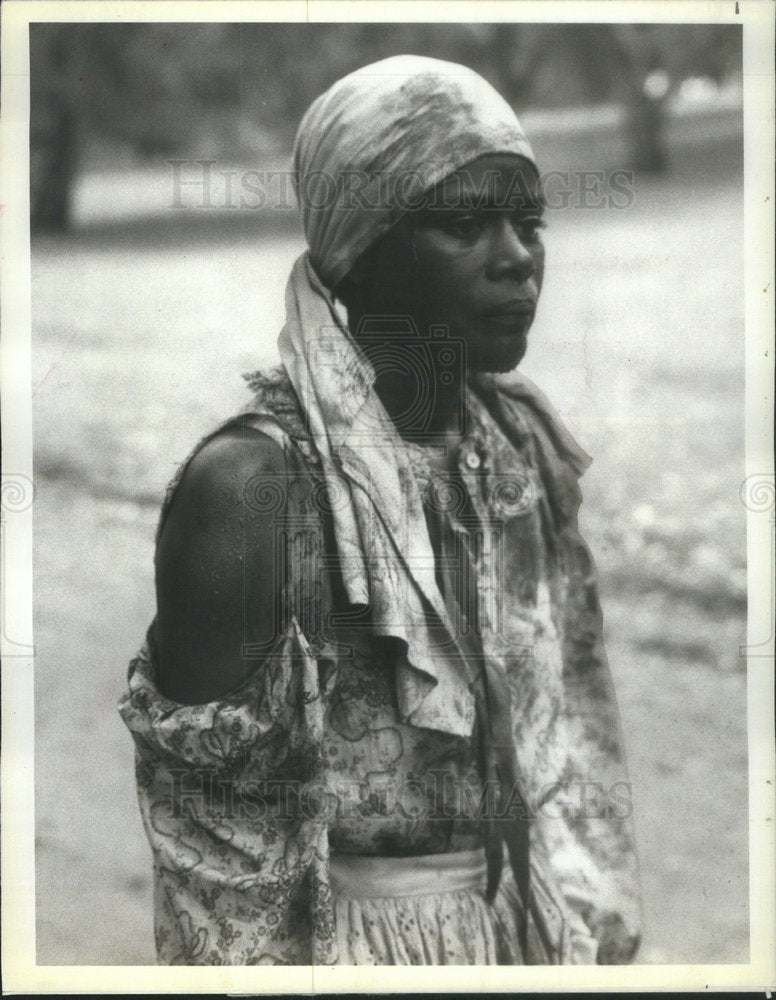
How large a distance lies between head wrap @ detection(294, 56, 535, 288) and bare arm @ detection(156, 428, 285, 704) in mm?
555

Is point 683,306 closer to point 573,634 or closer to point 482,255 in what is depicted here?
point 482,255

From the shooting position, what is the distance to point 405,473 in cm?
331

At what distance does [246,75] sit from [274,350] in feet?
2.45

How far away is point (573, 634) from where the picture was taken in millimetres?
3418

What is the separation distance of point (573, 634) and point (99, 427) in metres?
1.39

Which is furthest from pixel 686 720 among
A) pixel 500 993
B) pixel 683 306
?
pixel 683 306

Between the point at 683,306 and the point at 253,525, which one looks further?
the point at 683,306

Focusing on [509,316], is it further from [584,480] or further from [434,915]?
[434,915]

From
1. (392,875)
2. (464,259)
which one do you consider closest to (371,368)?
(464,259)

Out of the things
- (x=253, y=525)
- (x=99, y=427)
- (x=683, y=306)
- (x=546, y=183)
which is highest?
(x=546, y=183)

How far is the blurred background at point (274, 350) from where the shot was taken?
3373mm

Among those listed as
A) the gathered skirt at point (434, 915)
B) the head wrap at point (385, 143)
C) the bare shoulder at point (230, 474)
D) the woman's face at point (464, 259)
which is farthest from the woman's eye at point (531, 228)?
the gathered skirt at point (434, 915)

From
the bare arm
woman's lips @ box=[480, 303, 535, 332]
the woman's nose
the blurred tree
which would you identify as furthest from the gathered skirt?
the blurred tree

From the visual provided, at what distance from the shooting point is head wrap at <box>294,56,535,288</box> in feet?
10.5
